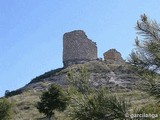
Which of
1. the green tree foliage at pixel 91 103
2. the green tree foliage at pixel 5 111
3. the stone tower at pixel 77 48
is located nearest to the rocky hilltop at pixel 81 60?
the stone tower at pixel 77 48

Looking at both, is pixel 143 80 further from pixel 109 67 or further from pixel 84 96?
pixel 109 67

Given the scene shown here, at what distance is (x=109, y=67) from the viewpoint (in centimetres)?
6706

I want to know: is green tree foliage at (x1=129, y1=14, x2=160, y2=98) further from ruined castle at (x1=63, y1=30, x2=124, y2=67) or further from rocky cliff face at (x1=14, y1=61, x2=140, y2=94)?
ruined castle at (x1=63, y1=30, x2=124, y2=67)

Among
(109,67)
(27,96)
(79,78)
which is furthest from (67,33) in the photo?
(79,78)

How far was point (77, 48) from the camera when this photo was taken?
255 feet

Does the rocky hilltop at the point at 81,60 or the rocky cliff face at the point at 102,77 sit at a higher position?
the rocky hilltop at the point at 81,60

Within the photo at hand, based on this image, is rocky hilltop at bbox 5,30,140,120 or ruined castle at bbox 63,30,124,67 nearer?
rocky hilltop at bbox 5,30,140,120

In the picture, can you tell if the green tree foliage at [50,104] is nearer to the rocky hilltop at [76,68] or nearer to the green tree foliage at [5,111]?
the rocky hilltop at [76,68]

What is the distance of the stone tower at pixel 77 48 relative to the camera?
7681cm

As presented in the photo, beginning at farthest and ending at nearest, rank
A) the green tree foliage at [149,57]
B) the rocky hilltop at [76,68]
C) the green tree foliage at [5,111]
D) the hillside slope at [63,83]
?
the rocky hilltop at [76,68] < the hillside slope at [63,83] < the green tree foliage at [5,111] < the green tree foliage at [149,57]

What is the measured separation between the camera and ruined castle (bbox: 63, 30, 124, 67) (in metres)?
76.8

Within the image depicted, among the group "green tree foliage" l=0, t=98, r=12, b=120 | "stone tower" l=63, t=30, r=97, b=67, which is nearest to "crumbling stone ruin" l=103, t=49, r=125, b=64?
"stone tower" l=63, t=30, r=97, b=67

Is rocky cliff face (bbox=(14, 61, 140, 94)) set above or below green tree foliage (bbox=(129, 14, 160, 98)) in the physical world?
above

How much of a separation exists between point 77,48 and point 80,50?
796mm
